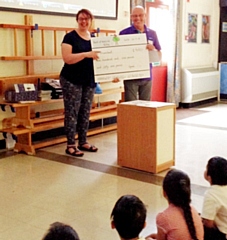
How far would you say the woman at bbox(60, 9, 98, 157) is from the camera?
4.18 meters

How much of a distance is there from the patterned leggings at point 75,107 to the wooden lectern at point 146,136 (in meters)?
0.58

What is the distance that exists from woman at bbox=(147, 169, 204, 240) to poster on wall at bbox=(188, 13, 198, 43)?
6.68 meters

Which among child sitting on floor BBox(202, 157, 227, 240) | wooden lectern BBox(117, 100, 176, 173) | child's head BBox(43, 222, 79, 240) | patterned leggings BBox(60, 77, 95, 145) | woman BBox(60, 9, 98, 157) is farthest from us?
patterned leggings BBox(60, 77, 95, 145)

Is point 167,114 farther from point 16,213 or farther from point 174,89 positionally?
point 174,89

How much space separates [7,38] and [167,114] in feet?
6.80

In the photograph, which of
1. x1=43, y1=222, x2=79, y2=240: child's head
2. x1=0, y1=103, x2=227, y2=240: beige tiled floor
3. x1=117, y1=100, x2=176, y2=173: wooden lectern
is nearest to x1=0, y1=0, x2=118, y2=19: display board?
x1=0, y1=103, x2=227, y2=240: beige tiled floor

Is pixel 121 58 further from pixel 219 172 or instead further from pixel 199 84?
pixel 199 84

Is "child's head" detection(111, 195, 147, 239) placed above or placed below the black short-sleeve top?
below

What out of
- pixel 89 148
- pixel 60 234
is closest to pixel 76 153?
pixel 89 148

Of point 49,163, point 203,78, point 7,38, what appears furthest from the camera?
point 203,78

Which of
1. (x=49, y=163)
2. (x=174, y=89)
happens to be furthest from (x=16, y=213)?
(x=174, y=89)

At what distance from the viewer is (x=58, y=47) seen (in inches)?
207

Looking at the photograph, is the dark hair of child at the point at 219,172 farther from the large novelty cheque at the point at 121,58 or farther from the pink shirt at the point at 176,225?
the large novelty cheque at the point at 121,58

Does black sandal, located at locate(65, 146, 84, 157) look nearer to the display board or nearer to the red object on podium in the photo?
the display board
